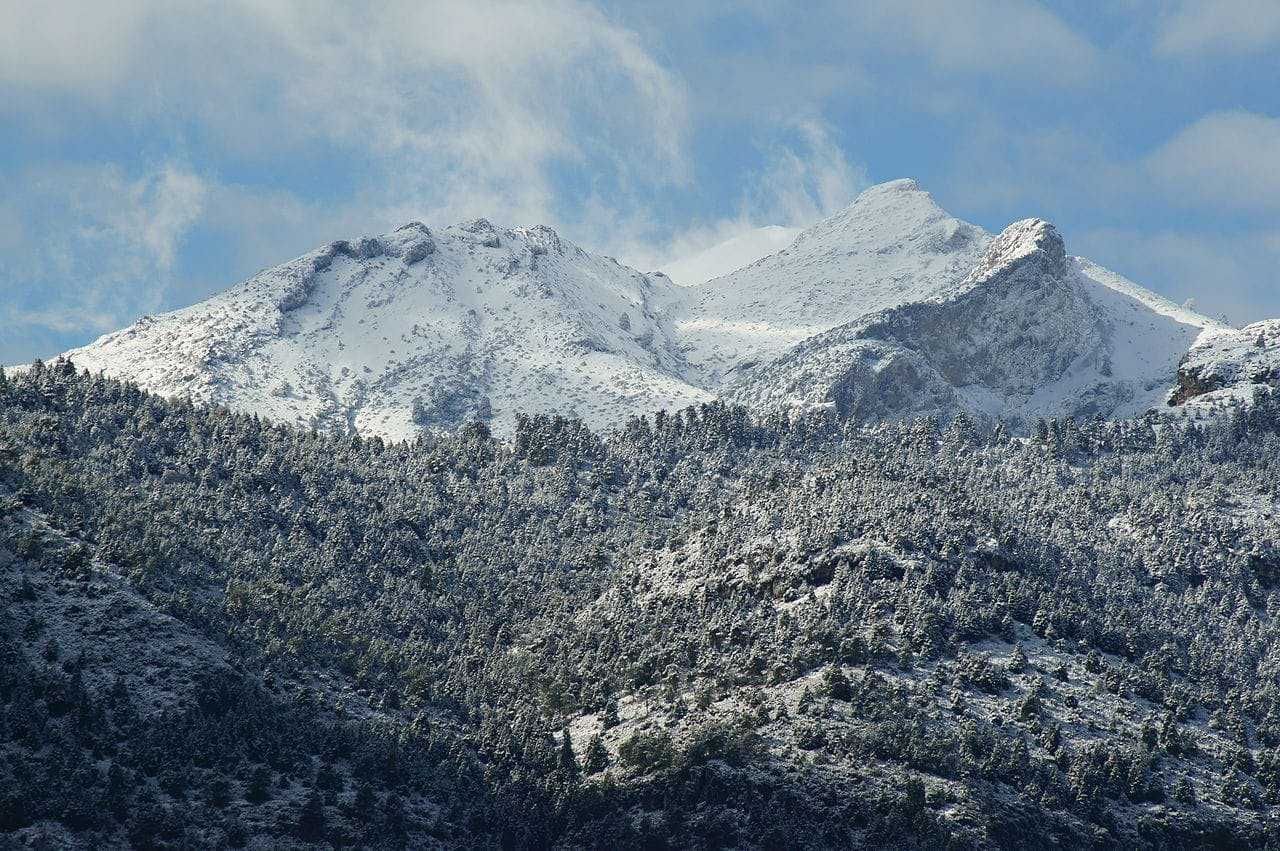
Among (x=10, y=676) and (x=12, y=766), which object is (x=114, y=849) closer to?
(x=12, y=766)

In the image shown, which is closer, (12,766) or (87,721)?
(12,766)

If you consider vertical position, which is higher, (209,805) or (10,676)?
(10,676)

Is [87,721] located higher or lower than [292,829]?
higher

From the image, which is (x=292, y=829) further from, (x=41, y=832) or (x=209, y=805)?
(x=41, y=832)

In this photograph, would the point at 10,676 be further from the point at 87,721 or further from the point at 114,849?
the point at 114,849

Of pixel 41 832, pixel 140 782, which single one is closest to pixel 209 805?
pixel 140 782

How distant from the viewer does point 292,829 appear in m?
198

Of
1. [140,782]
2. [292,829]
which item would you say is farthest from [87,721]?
[292,829]

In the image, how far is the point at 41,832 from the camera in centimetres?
17625

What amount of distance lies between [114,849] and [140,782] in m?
12.8

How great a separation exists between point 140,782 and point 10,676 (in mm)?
23835

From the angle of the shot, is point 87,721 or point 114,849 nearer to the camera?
point 114,849

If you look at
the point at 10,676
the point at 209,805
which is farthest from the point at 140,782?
the point at 10,676

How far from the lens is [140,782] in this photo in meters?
192
